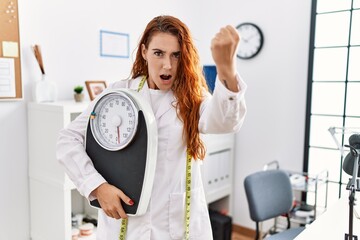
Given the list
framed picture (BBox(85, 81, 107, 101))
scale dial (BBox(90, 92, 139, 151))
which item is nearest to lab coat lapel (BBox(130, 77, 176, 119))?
scale dial (BBox(90, 92, 139, 151))

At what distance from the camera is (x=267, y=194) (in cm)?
234

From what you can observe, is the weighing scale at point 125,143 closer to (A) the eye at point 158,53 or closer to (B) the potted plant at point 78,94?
(A) the eye at point 158,53

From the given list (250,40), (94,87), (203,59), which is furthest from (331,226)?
(203,59)

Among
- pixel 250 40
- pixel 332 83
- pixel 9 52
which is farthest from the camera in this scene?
pixel 250 40

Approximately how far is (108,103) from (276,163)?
219cm

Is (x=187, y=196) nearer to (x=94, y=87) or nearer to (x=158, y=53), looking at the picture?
(x=158, y=53)

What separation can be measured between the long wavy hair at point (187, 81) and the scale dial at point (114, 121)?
0.17 m

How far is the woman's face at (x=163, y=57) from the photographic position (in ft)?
Answer: 3.74

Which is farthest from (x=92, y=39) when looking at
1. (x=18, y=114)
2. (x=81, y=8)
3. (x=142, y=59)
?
(x=142, y=59)

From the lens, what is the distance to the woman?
1.14 m

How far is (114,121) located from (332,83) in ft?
7.20

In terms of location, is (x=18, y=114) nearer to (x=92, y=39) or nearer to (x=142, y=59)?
(x=92, y=39)

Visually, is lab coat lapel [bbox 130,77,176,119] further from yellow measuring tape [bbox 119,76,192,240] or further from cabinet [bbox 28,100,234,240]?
cabinet [bbox 28,100,234,240]

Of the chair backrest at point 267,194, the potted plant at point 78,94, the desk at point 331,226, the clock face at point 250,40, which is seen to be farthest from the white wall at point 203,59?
the desk at point 331,226
